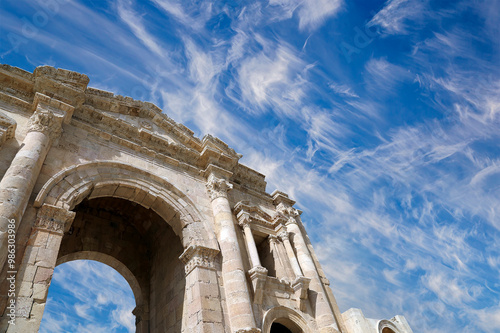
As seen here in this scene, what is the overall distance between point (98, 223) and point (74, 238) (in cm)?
109

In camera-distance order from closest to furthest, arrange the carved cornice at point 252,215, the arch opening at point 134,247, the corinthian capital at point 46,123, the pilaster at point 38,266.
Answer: the pilaster at point 38,266
the corinthian capital at point 46,123
the arch opening at point 134,247
the carved cornice at point 252,215

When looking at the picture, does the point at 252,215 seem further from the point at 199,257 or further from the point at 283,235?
the point at 199,257

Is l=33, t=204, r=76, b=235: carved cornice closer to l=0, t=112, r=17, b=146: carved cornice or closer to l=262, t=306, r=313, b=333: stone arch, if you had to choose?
l=0, t=112, r=17, b=146: carved cornice

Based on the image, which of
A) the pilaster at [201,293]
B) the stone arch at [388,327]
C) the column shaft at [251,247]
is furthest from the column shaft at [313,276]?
the pilaster at [201,293]

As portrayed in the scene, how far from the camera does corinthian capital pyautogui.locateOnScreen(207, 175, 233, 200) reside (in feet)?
39.3

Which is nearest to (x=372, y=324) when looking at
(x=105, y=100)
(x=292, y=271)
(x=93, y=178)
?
(x=292, y=271)

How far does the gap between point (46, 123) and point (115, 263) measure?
664cm

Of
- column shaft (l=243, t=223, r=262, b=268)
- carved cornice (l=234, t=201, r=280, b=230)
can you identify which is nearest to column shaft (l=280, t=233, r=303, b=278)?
carved cornice (l=234, t=201, r=280, b=230)

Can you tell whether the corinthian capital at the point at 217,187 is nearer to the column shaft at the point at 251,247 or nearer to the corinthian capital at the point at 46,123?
the column shaft at the point at 251,247

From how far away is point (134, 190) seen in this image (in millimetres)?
10578

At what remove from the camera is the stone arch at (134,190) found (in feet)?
29.6

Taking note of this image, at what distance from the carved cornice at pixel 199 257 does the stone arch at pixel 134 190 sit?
0.97ft

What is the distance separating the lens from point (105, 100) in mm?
12125

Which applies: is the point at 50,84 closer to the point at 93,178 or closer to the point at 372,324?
the point at 93,178
